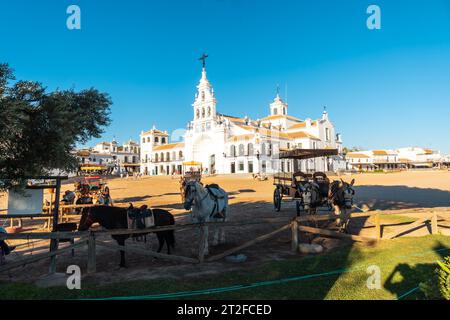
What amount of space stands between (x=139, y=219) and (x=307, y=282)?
4.28 m

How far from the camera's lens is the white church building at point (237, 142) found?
63094 mm

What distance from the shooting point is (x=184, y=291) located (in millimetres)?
5312

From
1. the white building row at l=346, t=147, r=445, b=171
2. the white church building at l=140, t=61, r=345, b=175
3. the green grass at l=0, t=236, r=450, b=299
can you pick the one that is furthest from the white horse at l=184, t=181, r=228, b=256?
the white building row at l=346, t=147, r=445, b=171


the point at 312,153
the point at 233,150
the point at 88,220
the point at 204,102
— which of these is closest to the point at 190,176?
the point at 312,153

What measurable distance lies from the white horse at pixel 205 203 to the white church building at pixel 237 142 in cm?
4666

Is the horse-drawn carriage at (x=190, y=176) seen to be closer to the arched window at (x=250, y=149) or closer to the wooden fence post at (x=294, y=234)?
the wooden fence post at (x=294, y=234)

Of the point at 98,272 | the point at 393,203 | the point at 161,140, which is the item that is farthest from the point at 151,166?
the point at 98,272

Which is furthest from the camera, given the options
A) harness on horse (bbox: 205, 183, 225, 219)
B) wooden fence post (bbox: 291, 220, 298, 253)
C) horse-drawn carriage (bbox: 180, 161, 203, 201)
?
horse-drawn carriage (bbox: 180, 161, 203, 201)

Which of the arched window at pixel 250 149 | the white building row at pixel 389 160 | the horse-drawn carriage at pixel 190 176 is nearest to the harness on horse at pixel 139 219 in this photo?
the horse-drawn carriage at pixel 190 176

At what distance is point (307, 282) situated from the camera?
18.7 feet

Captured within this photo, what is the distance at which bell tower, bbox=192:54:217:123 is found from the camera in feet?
233

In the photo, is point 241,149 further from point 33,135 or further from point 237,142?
point 33,135

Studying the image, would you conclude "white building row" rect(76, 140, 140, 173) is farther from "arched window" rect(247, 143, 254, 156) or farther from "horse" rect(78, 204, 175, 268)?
"horse" rect(78, 204, 175, 268)
